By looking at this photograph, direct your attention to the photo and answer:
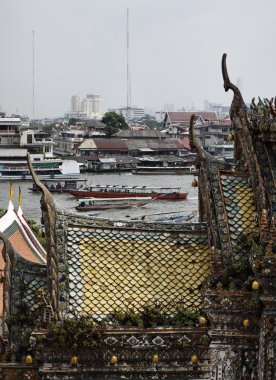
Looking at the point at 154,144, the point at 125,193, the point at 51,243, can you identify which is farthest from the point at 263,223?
the point at 154,144

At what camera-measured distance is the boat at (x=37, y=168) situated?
252 ft

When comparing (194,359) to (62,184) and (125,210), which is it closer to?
(125,210)

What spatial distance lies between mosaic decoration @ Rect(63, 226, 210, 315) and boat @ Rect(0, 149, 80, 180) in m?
64.8

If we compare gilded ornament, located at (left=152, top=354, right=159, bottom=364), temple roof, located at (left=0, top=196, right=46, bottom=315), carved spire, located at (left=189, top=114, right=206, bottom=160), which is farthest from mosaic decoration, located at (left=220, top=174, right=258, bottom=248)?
temple roof, located at (left=0, top=196, right=46, bottom=315)

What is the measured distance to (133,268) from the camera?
32.6ft

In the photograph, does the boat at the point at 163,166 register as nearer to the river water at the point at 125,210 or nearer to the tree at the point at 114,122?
the river water at the point at 125,210

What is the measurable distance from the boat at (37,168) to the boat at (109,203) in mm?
13957

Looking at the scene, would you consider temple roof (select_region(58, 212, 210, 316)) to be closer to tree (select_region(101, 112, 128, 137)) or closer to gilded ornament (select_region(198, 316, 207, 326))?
gilded ornament (select_region(198, 316, 207, 326))

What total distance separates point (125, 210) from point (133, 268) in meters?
50.5

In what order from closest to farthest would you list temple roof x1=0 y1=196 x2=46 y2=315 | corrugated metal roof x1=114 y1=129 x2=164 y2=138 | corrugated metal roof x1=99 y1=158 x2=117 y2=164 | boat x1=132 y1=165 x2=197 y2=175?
temple roof x1=0 y1=196 x2=46 y2=315 < boat x1=132 y1=165 x2=197 y2=175 < corrugated metal roof x1=99 y1=158 x2=117 y2=164 < corrugated metal roof x1=114 y1=129 x2=164 y2=138

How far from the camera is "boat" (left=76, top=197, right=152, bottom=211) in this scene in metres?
60.0

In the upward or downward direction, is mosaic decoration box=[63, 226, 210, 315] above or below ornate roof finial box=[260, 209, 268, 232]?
below

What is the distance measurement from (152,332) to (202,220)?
2272mm

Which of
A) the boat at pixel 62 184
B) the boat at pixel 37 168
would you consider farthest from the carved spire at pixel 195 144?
the boat at pixel 37 168
